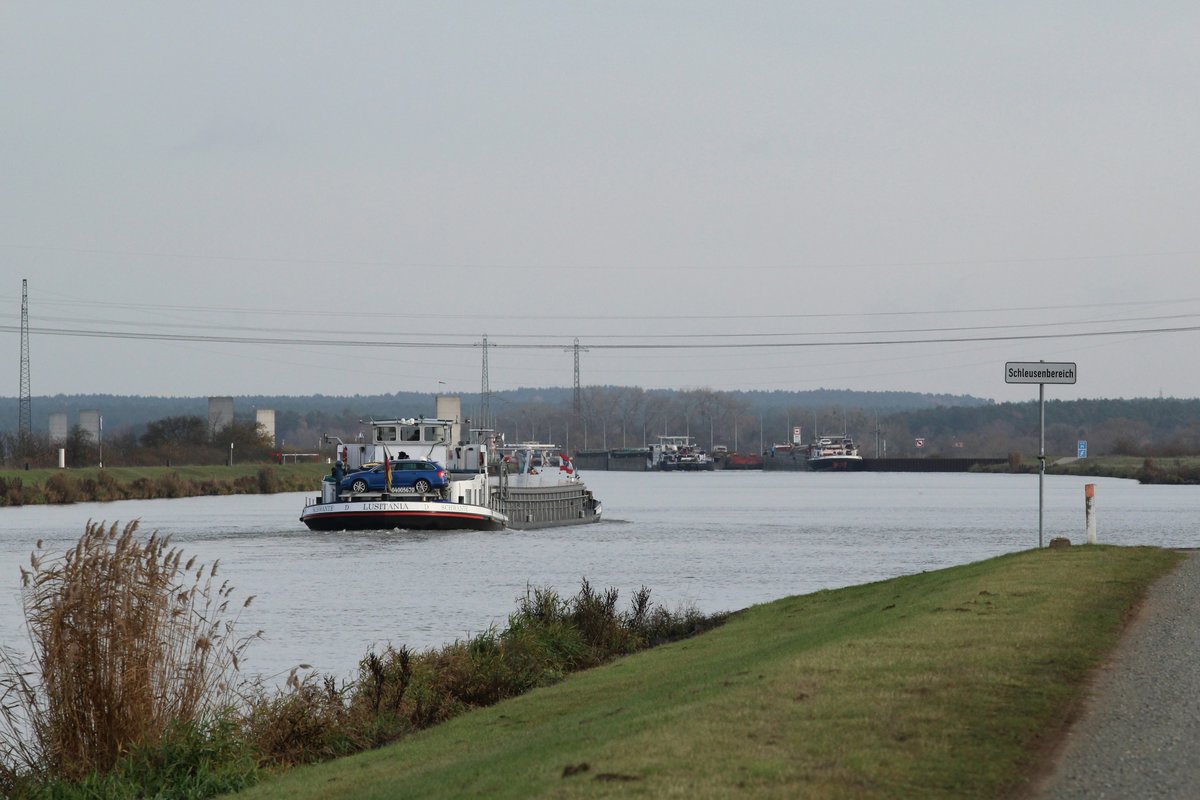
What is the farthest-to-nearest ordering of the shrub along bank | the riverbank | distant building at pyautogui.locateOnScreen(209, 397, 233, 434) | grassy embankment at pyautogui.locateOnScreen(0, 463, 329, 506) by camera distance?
distant building at pyautogui.locateOnScreen(209, 397, 233, 434) → the riverbank → grassy embankment at pyautogui.locateOnScreen(0, 463, 329, 506) → the shrub along bank

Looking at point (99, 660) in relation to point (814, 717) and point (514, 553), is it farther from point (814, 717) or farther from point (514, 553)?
point (514, 553)

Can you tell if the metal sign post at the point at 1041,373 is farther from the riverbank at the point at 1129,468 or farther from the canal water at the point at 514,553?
the riverbank at the point at 1129,468

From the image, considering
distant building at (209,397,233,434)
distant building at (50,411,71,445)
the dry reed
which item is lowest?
the dry reed

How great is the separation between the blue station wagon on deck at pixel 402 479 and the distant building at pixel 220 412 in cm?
7523

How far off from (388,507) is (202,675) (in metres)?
41.1

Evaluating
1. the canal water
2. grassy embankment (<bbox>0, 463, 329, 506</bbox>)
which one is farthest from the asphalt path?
grassy embankment (<bbox>0, 463, 329, 506</bbox>)

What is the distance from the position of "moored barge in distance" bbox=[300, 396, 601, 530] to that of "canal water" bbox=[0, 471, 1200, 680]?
33.0 inches

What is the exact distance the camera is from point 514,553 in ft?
159

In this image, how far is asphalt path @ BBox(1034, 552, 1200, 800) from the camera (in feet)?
27.8

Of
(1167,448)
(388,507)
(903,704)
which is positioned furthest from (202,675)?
(1167,448)

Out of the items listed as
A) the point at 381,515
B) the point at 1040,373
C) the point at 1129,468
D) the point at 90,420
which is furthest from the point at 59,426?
the point at 1040,373

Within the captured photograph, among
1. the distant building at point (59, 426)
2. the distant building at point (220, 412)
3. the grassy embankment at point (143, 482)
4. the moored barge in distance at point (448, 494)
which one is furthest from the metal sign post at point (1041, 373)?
the distant building at point (220, 412)

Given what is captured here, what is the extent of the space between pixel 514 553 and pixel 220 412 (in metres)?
87.5

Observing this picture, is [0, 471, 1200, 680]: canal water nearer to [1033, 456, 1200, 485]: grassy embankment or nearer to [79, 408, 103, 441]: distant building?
[79, 408, 103, 441]: distant building
